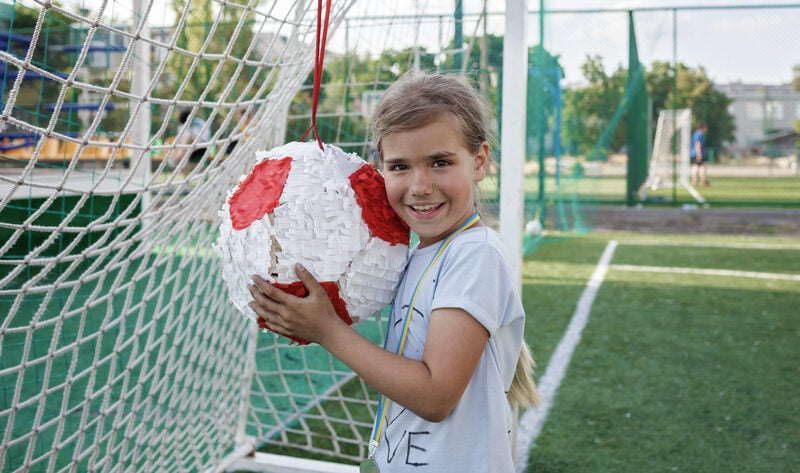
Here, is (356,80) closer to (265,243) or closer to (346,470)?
(346,470)

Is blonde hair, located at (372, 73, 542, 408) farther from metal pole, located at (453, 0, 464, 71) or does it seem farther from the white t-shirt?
metal pole, located at (453, 0, 464, 71)

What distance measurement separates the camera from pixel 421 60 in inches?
145

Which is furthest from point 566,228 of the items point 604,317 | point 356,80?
point 356,80

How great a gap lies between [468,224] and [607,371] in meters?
3.01

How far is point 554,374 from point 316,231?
305 cm

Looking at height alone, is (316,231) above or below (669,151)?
below

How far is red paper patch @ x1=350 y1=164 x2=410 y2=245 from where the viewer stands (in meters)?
1.42

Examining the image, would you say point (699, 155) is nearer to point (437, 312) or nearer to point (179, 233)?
point (179, 233)

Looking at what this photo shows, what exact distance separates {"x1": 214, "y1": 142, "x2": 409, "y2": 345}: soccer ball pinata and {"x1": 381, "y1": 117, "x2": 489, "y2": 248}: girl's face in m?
0.06

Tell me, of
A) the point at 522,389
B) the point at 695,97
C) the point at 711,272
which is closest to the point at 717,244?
the point at 711,272

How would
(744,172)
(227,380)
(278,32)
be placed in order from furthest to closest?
(744,172) < (227,380) < (278,32)

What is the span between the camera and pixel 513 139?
229cm

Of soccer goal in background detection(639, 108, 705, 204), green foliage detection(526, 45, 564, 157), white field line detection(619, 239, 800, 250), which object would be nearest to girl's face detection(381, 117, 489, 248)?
green foliage detection(526, 45, 564, 157)

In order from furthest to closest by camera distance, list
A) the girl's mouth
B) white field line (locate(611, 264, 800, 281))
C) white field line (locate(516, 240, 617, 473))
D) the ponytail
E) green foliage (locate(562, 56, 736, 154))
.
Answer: green foliage (locate(562, 56, 736, 154))
white field line (locate(611, 264, 800, 281))
white field line (locate(516, 240, 617, 473))
the ponytail
the girl's mouth
